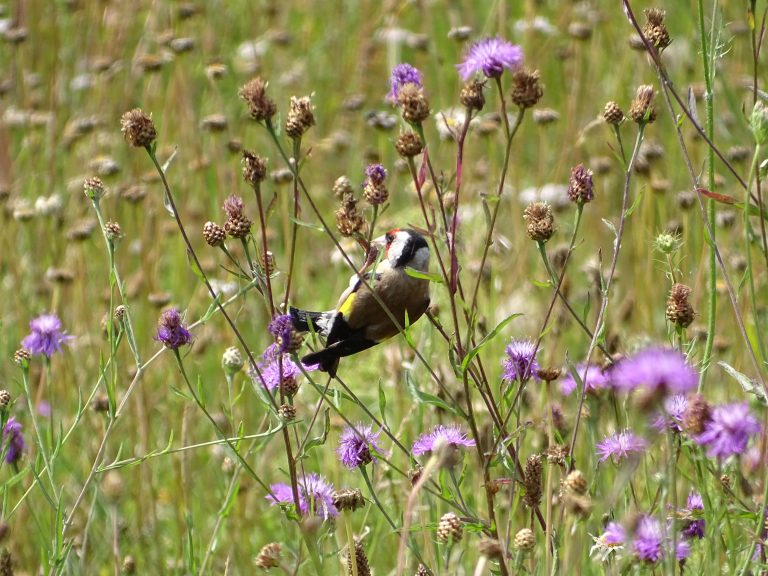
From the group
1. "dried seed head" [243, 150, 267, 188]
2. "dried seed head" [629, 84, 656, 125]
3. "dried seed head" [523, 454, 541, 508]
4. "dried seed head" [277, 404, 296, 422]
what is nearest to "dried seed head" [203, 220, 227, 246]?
"dried seed head" [243, 150, 267, 188]

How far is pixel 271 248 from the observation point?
4.23 metres

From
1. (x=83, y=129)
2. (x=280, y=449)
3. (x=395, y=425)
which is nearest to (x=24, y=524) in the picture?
(x=280, y=449)

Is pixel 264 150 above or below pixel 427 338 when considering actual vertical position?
above

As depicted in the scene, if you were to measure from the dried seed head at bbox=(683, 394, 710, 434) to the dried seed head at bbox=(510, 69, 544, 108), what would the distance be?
63 cm

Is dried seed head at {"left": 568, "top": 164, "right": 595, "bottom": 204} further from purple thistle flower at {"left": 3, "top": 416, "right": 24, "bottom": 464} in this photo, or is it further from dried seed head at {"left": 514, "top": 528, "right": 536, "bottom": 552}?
purple thistle flower at {"left": 3, "top": 416, "right": 24, "bottom": 464}

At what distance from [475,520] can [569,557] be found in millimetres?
337

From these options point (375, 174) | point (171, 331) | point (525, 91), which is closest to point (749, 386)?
point (525, 91)

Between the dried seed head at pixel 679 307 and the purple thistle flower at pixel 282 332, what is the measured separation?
0.68 metres

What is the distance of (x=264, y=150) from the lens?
531 centimetres

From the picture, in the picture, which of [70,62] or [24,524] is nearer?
[24,524]

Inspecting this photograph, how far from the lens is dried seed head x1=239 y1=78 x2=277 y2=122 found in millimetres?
1802

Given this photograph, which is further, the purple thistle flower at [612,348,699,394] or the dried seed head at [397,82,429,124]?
the dried seed head at [397,82,429,124]

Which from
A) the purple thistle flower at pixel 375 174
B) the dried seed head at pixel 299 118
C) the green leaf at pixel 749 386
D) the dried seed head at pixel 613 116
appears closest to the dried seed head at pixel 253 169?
the dried seed head at pixel 299 118

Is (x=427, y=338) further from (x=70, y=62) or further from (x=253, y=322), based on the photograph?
(x=70, y=62)
